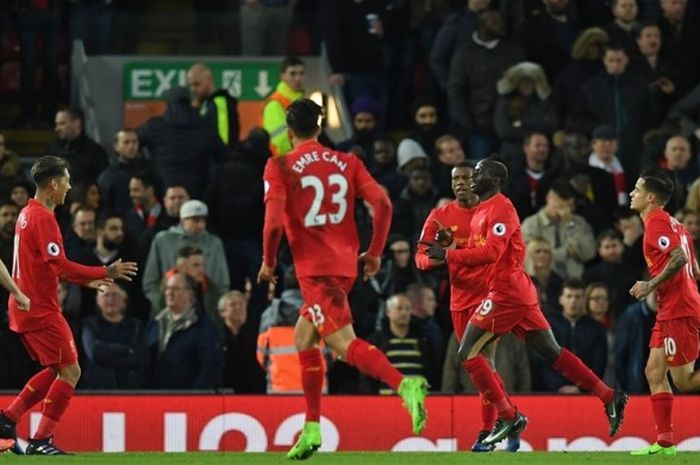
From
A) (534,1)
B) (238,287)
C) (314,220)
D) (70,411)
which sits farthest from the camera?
(534,1)

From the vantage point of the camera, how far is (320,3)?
2391 cm

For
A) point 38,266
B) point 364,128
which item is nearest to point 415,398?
point 38,266

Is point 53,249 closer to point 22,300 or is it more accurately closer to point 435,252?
point 22,300

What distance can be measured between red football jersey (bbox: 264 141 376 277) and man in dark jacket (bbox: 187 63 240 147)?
23.5 ft

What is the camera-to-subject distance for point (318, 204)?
13898mm

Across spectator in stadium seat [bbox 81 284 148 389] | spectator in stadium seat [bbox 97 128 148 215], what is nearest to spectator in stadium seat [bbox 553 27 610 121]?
spectator in stadium seat [bbox 97 128 148 215]

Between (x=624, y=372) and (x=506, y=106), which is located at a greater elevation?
(x=506, y=106)

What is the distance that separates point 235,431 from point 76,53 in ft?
24.1

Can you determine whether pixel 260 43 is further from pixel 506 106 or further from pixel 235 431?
pixel 235 431

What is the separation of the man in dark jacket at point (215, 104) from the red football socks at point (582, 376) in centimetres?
691

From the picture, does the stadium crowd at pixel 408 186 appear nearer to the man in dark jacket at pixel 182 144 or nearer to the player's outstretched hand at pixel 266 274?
the man in dark jacket at pixel 182 144

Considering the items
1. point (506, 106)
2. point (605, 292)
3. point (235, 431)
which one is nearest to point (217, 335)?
point (235, 431)

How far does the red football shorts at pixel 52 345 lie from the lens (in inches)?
581

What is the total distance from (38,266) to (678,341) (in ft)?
14.2
